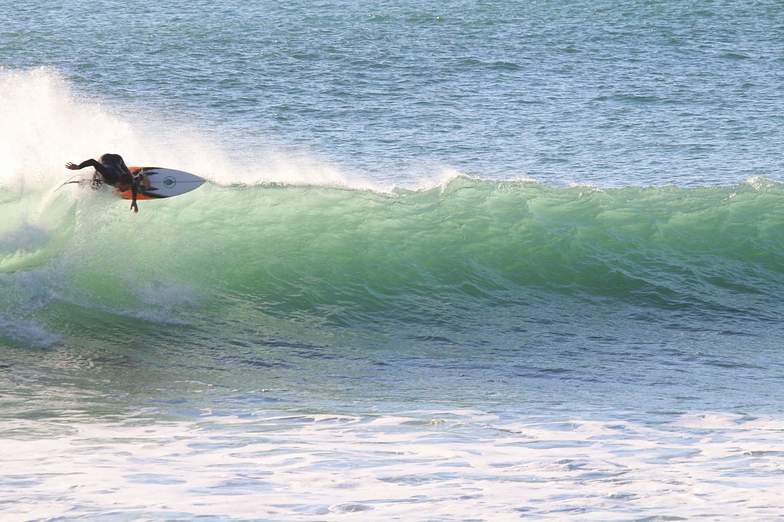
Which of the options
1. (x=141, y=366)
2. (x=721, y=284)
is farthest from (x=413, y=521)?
(x=721, y=284)

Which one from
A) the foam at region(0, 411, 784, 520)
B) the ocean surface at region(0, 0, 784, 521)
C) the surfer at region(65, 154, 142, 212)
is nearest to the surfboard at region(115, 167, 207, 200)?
the surfer at region(65, 154, 142, 212)

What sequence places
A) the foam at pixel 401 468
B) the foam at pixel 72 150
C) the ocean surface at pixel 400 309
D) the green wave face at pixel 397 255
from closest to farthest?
the foam at pixel 401 468
the ocean surface at pixel 400 309
the green wave face at pixel 397 255
the foam at pixel 72 150

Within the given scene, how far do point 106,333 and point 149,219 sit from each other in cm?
356

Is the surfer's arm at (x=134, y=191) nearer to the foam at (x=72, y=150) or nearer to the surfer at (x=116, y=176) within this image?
the surfer at (x=116, y=176)

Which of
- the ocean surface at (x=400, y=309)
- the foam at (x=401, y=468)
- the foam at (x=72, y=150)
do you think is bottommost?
the foam at (x=401, y=468)

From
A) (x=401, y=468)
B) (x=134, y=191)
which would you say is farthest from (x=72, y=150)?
(x=401, y=468)

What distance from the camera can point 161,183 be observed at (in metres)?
16.1

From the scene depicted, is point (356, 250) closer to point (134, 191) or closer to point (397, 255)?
point (397, 255)

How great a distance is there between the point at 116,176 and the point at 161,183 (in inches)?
30.6

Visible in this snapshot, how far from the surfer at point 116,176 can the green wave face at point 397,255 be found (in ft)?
2.44

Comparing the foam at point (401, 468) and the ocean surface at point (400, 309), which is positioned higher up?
the ocean surface at point (400, 309)

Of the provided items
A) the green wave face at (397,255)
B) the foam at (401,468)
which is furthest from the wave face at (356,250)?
the foam at (401,468)

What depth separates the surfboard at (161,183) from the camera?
16.0 m

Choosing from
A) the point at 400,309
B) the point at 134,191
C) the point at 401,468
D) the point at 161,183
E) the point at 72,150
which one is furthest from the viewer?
the point at 72,150
